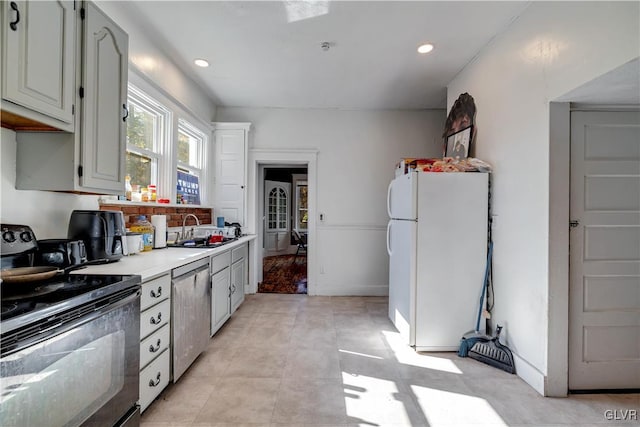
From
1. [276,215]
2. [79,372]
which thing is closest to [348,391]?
[79,372]

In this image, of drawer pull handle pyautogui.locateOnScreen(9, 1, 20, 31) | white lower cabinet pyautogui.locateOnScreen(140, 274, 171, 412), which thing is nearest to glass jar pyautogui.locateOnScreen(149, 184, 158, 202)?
white lower cabinet pyautogui.locateOnScreen(140, 274, 171, 412)

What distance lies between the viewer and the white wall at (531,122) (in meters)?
1.57

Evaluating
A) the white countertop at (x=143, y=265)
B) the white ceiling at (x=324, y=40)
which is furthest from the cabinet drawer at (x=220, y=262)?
the white ceiling at (x=324, y=40)

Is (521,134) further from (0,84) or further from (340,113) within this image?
(0,84)

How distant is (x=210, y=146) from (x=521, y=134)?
364cm

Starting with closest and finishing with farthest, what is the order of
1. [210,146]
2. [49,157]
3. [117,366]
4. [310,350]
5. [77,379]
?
1. [77,379]
2. [117,366]
3. [49,157]
4. [310,350]
5. [210,146]

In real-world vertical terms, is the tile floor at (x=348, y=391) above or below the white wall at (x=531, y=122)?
below

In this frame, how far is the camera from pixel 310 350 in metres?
2.50

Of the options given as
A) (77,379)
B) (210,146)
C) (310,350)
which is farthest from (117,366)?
(210,146)

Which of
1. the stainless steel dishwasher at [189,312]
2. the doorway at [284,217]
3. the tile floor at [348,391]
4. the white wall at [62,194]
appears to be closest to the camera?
the white wall at [62,194]

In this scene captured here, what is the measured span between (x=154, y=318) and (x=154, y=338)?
0.12 metres

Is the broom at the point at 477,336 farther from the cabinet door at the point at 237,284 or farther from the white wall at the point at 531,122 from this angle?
the cabinet door at the point at 237,284

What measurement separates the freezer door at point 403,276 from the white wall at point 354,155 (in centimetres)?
Answer: 111

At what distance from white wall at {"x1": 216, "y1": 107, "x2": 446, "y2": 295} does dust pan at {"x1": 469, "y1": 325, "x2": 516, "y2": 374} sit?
1.92 metres
